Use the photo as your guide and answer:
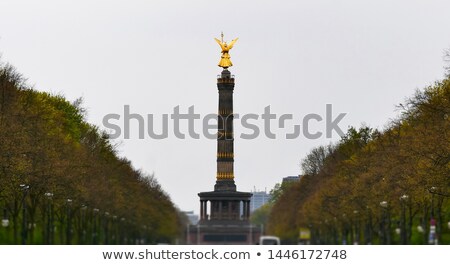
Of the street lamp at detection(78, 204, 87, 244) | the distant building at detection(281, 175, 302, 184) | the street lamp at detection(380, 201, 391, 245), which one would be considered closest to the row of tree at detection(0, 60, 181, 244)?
the street lamp at detection(78, 204, 87, 244)

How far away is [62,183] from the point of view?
104125mm

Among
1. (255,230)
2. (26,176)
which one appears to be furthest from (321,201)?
(26,176)

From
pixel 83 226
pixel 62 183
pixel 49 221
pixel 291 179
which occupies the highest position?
pixel 291 179

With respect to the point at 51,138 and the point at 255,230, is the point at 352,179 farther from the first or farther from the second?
the point at 51,138

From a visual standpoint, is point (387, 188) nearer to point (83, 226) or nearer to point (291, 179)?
point (83, 226)

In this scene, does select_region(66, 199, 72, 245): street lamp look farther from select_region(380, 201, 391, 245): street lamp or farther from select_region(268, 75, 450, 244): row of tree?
select_region(380, 201, 391, 245): street lamp

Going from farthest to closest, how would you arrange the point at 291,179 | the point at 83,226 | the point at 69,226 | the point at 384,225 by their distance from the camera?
the point at 291,179
the point at 83,226
the point at 384,225
the point at 69,226

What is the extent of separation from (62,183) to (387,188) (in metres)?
27.2

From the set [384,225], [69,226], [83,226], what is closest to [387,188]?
[384,225]

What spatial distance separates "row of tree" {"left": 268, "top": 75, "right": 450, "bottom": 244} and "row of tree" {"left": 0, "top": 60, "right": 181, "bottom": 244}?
51.8 ft

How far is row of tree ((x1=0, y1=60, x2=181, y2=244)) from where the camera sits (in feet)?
318

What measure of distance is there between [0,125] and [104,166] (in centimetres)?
4172
